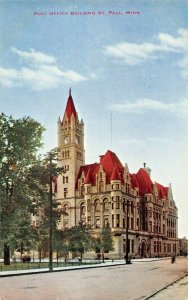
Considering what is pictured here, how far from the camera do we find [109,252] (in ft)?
192

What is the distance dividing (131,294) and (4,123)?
1899 cm

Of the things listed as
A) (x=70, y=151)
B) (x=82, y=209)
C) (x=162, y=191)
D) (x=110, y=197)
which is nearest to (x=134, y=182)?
(x=110, y=197)

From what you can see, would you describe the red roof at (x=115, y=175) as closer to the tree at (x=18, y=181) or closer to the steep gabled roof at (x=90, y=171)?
the steep gabled roof at (x=90, y=171)

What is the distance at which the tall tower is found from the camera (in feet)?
189

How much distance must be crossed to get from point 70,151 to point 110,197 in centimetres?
905

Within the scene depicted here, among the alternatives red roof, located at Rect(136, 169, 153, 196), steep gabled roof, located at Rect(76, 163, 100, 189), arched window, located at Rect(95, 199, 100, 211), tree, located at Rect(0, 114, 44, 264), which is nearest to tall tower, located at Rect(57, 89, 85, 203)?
steep gabled roof, located at Rect(76, 163, 100, 189)

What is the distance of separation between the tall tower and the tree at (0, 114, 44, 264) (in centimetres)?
2496

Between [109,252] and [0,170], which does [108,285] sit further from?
[109,252]

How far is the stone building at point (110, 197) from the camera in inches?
2351

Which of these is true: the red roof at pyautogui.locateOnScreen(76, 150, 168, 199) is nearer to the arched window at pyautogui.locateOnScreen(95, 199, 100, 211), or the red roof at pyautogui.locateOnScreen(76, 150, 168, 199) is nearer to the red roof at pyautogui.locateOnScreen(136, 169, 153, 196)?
the red roof at pyautogui.locateOnScreen(136, 169, 153, 196)

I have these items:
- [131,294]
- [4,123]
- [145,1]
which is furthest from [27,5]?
[4,123]

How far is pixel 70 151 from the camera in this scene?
6366cm

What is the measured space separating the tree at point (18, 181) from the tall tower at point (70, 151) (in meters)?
25.0

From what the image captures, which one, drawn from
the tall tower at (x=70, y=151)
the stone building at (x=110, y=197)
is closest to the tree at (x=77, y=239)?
the stone building at (x=110, y=197)
